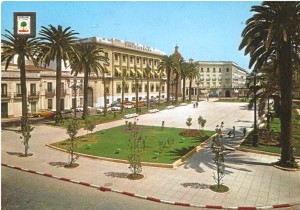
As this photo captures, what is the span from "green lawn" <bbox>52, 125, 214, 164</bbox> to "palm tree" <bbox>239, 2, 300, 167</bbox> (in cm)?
832

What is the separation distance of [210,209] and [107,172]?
8002 millimetres

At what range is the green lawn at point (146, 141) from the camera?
76.7 ft

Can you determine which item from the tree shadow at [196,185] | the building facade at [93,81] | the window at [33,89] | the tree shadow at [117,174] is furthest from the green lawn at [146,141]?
the window at [33,89]

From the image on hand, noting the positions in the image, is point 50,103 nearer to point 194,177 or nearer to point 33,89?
point 33,89

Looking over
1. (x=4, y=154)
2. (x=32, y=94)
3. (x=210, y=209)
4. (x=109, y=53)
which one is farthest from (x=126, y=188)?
(x=109, y=53)

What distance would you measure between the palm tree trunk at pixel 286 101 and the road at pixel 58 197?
1103cm

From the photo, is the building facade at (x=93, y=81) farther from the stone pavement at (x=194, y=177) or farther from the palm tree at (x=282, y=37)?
the palm tree at (x=282, y=37)

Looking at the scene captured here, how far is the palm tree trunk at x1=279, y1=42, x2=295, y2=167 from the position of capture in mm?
20734

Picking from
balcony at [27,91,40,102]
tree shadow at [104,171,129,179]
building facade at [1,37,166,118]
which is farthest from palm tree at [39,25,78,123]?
tree shadow at [104,171,129,179]

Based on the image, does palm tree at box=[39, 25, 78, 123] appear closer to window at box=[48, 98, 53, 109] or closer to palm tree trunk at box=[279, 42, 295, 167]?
window at box=[48, 98, 53, 109]

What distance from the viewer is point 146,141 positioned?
29.5 metres

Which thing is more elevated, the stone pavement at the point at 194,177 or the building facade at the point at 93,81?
the building facade at the point at 93,81

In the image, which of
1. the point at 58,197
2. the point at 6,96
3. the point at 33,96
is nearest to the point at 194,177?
the point at 58,197

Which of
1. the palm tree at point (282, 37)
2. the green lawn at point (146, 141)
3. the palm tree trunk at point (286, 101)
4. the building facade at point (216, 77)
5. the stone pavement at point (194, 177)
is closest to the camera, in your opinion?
the stone pavement at point (194, 177)
